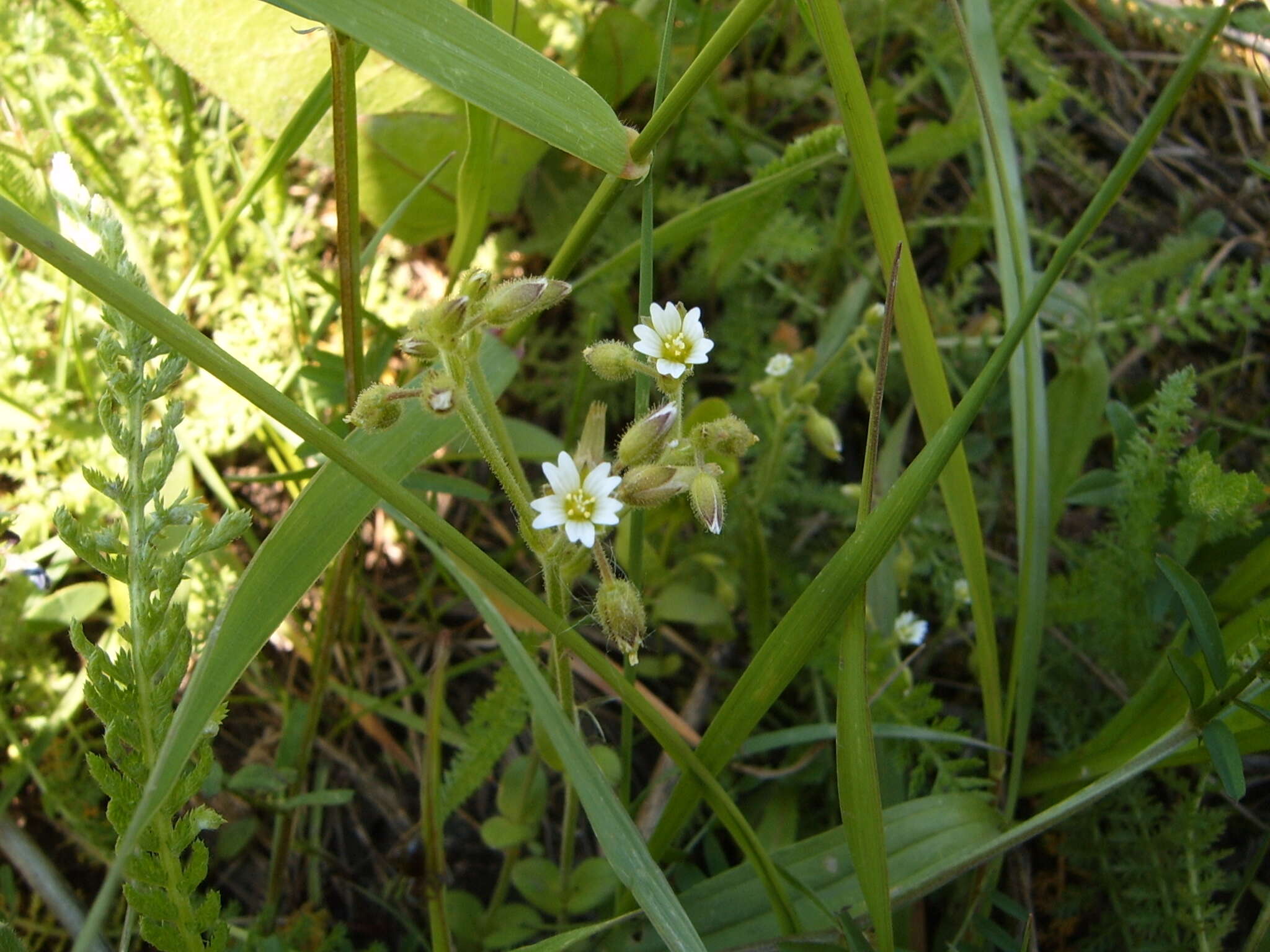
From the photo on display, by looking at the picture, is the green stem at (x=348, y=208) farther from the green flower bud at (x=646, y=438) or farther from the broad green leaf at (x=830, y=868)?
the broad green leaf at (x=830, y=868)

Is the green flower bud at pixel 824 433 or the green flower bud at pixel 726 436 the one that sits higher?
the green flower bud at pixel 726 436

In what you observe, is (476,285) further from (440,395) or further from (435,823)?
(435,823)

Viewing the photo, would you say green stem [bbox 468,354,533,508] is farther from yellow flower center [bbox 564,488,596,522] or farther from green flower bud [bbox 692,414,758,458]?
green flower bud [bbox 692,414,758,458]

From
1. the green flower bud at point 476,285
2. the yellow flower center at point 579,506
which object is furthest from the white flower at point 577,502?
the green flower bud at point 476,285

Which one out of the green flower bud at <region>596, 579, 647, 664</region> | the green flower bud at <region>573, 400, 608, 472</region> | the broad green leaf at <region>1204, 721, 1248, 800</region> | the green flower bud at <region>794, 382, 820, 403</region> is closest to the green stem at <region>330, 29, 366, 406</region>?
the green flower bud at <region>573, 400, 608, 472</region>

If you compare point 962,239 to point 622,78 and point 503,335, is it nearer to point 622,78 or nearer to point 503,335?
point 622,78
